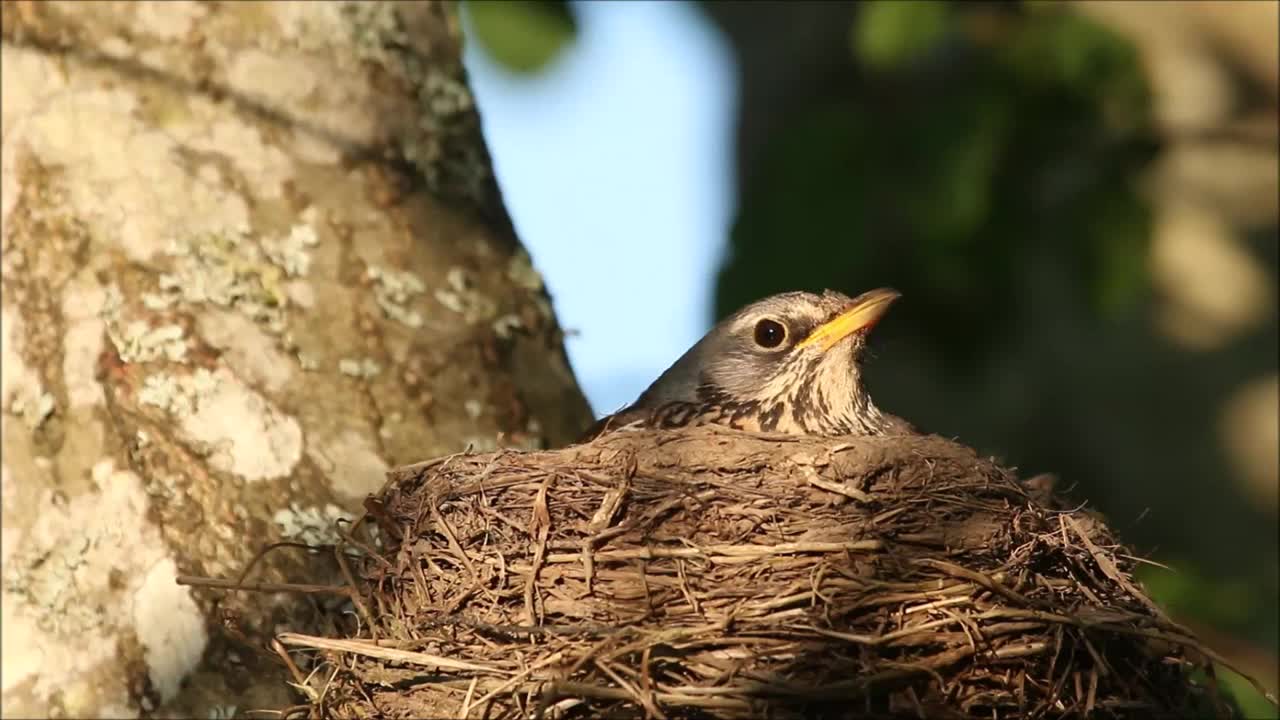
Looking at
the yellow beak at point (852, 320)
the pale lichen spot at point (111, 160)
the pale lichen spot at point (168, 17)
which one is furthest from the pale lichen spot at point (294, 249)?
the yellow beak at point (852, 320)

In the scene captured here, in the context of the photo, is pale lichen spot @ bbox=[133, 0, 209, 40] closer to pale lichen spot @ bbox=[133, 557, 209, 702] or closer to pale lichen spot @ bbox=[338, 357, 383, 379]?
pale lichen spot @ bbox=[338, 357, 383, 379]

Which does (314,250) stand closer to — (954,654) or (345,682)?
(345,682)

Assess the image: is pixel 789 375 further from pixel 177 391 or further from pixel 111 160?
pixel 111 160

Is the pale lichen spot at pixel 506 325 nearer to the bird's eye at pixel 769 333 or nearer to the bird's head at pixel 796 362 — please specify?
the bird's head at pixel 796 362

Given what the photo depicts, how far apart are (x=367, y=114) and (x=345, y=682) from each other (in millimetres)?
2042

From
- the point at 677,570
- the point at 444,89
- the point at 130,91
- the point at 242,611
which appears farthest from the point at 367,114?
the point at 677,570

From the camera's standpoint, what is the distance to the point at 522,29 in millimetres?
6105

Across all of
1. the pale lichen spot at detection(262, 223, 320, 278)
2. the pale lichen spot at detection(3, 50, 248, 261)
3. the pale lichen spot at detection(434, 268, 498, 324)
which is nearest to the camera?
the pale lichen spot at detection(3, 50, 248, 261)

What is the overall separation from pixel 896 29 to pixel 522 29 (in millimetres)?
1607

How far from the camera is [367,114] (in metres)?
5.07

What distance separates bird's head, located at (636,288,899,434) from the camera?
5.12 m

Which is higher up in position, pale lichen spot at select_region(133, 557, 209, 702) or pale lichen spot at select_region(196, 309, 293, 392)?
pale lichen spot at select_region(196, 309, 293, 392)

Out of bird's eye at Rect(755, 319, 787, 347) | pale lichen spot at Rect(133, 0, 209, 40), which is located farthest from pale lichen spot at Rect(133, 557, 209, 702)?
bird's eye at Rect(755, 319, 787, 347)

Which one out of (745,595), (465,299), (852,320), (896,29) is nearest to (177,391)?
(465,299)
